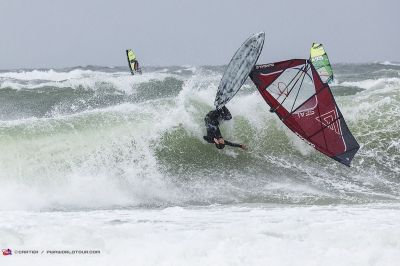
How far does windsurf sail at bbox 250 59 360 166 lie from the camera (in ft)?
24.7

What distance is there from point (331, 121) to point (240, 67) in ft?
5.05

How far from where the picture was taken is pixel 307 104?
7.60 metres

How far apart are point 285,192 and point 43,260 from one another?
3.90 metres

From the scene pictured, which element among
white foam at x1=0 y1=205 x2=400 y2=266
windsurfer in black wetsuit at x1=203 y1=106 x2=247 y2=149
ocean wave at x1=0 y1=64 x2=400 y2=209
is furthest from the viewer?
windsurfer in black wetsuit at x1=203 y1=106 x2=247 y2=149

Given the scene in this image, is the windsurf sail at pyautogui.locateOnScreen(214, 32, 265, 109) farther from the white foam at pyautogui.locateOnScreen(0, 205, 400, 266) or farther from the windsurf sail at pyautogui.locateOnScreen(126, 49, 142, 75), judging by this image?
the windsurf sail at pyautogui.locateOnScreen(126, 49, 142, 75)

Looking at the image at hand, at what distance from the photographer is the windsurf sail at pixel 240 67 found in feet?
25.6

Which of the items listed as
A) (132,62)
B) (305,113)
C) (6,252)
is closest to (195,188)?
(305,113)

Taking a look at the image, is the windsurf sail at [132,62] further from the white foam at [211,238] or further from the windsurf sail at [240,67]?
the white foam at [211,238]

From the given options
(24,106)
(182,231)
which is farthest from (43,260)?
(24,106)

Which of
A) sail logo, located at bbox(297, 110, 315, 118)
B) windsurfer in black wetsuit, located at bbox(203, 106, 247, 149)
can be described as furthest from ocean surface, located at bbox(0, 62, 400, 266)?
sail logo, located at bbox(297, 110, 315, 118)

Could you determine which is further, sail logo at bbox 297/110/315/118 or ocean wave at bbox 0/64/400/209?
sail logo at bbox 297/110/315/118

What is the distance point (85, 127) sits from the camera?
8.77 metres

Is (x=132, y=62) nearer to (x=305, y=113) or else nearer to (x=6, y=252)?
(x=305, y=113)

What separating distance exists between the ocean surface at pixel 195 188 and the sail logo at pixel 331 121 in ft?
2.61
